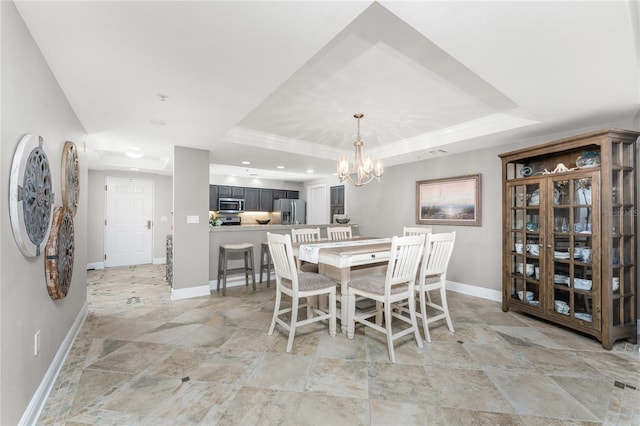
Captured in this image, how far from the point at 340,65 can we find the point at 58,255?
2492 mm

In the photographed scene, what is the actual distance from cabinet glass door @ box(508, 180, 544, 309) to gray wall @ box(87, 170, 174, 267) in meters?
7.04

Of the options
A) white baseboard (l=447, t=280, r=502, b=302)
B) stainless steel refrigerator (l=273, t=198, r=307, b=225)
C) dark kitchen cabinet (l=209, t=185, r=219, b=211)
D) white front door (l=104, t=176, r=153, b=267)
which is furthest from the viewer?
stainless steel refrigerator (l=273, t=198, r=307, b=225)

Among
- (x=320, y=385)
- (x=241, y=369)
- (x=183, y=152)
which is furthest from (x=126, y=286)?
(x=320, y=385)

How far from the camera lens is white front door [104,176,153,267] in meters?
6.16

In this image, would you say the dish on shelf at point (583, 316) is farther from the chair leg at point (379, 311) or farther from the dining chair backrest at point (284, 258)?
the dining chair backrest at point (284, 258)

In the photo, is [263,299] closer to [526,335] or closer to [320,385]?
[320,385]

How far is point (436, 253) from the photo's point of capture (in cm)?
275

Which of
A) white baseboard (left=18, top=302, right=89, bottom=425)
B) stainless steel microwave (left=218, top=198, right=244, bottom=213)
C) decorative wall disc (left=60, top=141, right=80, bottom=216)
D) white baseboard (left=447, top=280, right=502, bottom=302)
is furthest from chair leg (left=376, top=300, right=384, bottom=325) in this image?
stainless steel microwave (left=218, top=198, right=244, bottom=213)

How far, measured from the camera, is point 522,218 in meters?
3.31

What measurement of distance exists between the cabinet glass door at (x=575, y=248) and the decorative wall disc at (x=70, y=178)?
15.1 feet

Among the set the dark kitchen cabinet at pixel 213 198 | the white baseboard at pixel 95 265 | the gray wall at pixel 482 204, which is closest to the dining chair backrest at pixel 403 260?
the gray wall at pixel 482 204

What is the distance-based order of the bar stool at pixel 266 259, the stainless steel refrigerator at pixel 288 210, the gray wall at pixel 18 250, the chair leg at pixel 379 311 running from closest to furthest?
1. the gray wall at pixel 18 250
2. the chair leg at pixel 379 311
3. the bar stool at pixel 266 259
4. the stainless steel refrigerator at pixel 288 210

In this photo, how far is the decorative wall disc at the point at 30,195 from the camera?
4.47 feet

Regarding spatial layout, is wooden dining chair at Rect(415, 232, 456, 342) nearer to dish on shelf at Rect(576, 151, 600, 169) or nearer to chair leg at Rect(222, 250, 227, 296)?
dish on shelf at Rect(576, 151, 600, 169)
